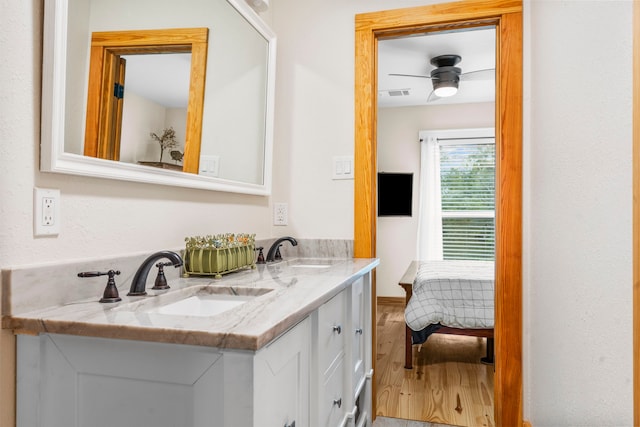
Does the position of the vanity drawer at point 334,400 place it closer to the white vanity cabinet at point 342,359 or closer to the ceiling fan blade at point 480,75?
the white vanity cabinet at point 342,359

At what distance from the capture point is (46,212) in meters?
1.06

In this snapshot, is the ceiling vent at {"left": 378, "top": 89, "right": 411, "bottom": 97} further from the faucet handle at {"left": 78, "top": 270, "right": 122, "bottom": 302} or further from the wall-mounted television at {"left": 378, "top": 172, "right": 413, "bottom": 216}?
the faucet handle at {"left": 78, "top": 270, "right": 122, "bottom": 302}

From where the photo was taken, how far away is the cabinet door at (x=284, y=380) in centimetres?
86

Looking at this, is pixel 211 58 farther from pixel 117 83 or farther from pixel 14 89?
pixel 14 89

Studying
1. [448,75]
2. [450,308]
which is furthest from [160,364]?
[448,75]

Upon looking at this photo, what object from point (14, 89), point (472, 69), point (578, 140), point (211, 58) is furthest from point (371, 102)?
point (472, 69)

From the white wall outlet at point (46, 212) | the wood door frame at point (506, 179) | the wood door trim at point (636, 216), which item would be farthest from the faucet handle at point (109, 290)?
the wood door frame at point (506, 179)

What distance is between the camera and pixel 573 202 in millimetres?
1489

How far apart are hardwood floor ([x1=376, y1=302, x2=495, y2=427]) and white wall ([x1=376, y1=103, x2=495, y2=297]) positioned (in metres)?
1.40

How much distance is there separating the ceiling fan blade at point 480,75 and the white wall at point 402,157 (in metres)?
1.23

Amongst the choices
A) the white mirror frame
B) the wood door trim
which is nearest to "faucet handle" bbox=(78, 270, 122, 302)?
the white mirror frame

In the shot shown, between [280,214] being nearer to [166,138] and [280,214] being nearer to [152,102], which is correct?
[166,138]

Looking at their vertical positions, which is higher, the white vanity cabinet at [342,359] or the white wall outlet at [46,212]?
the white wall outlet at [46,212]

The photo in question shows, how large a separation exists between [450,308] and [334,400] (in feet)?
6.64
